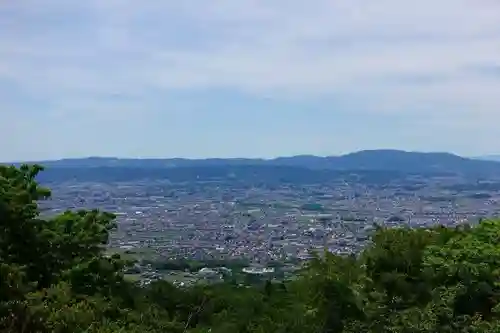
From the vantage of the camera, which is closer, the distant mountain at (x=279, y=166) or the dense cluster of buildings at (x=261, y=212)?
the dense cluster of buildings at (x=261, y=212)

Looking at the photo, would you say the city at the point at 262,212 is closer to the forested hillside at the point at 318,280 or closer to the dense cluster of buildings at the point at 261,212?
the dense cluster of buildings at the point at 261,212

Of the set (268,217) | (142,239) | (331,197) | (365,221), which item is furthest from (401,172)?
(142,239)

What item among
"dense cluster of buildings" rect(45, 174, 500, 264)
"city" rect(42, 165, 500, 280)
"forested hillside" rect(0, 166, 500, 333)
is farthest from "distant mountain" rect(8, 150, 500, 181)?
"forested hillside" rect(0, 166, 500, 333)

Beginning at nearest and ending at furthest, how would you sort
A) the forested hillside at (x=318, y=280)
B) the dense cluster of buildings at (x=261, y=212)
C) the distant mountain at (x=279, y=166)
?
the forested hillside at (x=318, y=280), the dense cluster of buildings at (x=261, y=212), the distant mountain at (x=279, y=166)

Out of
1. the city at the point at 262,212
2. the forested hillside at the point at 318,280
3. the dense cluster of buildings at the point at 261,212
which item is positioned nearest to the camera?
the forested hillside at the point at 318,280

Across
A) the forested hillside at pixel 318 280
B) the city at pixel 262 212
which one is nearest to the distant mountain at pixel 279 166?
the city at pixel 262 212

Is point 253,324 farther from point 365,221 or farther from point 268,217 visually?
point 268,217

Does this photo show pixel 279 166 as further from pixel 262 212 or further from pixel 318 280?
pixel 318 280

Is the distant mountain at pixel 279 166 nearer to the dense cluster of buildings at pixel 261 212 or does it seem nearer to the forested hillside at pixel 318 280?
the dense cluster of buildings at pixel 261 212

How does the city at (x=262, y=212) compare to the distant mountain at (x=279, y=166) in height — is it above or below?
below

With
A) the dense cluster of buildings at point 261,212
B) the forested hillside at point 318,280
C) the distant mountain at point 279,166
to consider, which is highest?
the distant mountain at point 279,166
